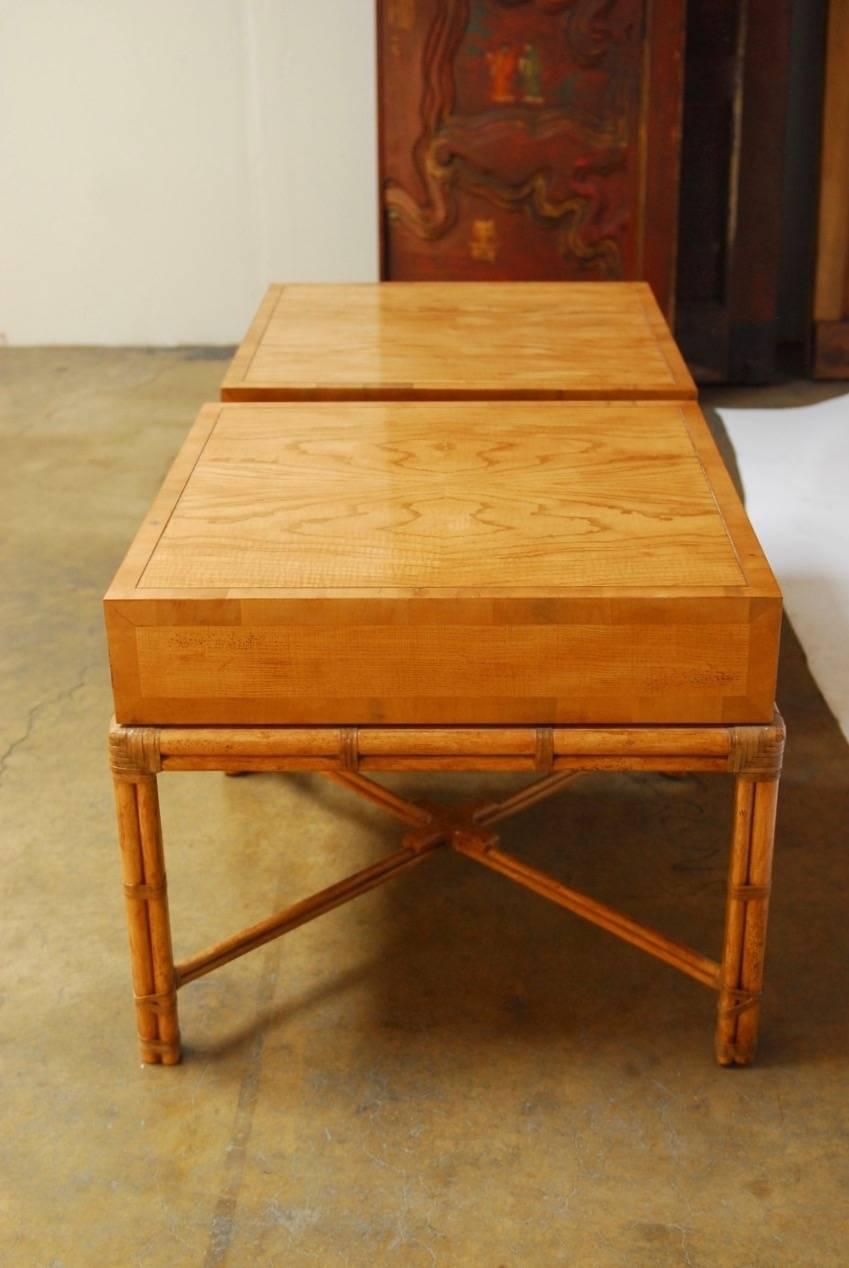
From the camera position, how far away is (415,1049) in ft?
6.51

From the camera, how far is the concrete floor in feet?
5.59

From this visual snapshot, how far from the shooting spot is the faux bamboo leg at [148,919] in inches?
71.7

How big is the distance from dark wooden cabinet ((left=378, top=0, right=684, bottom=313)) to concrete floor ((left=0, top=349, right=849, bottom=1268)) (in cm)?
212

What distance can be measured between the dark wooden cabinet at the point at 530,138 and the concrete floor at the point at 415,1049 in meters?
2.12

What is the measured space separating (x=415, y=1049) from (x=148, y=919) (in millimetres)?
393

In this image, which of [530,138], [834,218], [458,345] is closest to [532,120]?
[530,138]

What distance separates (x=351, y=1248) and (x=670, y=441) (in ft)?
3.83

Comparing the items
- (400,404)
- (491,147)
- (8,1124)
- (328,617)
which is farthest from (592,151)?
(8,1124)

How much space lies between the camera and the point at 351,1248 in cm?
166

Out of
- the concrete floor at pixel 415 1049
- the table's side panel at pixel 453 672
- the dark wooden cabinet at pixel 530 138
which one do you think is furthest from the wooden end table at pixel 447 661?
the dark wooden cabinet at pixel 530 138

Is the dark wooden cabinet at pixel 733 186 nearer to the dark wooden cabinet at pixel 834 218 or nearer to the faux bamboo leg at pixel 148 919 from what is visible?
the dark wooden cabinet at pixel 834 218

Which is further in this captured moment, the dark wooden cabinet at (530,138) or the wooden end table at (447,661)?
the dark wooden cabinet at (530,138)

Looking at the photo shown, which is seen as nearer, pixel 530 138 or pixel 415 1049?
pixel 415 1049

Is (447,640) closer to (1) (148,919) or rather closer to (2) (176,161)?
(1) (148,919)
